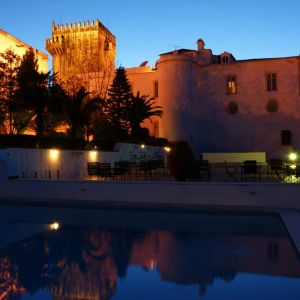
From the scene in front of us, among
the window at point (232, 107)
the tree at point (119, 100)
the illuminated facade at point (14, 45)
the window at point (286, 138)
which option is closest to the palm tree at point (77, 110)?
the tree at point (119, 100)

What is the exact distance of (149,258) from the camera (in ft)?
19.6

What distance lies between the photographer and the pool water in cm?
454

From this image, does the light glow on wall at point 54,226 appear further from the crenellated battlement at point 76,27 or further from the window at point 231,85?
the crenellated battlement at point 76,27

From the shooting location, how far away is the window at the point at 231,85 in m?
37.6

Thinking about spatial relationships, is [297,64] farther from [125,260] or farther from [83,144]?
[125,260]

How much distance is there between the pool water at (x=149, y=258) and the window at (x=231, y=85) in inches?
1169

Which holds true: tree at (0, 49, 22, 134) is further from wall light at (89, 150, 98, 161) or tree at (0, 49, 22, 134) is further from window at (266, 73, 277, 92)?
window at (266, 73, 277, 92)

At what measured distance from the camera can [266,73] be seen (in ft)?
120

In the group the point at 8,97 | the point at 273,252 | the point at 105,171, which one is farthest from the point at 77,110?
the point at 273,252

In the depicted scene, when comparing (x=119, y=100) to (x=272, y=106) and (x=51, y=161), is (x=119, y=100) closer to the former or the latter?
(x=272, y=106)

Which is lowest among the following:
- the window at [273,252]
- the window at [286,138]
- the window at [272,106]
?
the window at [273,252]

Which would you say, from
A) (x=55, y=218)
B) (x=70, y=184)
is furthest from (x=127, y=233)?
(x=70, y=184)

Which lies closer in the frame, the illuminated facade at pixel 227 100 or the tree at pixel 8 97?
the tree at pixel 8 97

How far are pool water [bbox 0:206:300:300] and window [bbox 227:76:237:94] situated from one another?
97.4ft
